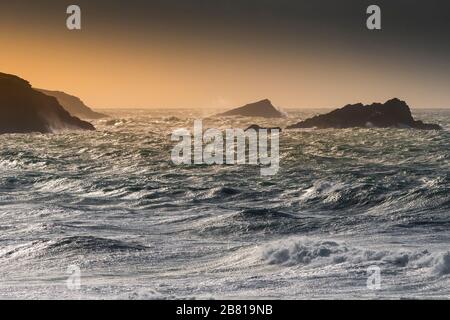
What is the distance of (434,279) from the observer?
17109 mm

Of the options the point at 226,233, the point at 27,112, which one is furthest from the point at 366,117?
the point at 226,233

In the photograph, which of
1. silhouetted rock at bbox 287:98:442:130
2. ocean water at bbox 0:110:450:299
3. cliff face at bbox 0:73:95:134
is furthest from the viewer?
silhouetted rock at bbox 287:98:442:130

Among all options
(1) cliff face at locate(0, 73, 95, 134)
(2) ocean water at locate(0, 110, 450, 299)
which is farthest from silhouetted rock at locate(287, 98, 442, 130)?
(2) ocean water at locate(0, 110, 450, 299)

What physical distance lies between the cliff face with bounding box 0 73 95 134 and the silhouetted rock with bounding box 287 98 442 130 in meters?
56.9

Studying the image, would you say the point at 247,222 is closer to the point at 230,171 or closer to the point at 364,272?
the point at 364,272

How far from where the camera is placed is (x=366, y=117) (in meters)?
167

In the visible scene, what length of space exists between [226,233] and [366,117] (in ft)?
479

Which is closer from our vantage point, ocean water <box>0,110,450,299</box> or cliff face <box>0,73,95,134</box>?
ocean water <box>0,110,450,299</box>

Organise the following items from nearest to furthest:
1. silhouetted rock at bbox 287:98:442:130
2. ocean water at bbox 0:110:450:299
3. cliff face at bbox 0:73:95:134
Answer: ocean water at bbox 0:110:450:299 → cliff face at bbox 0:73:95:134 → silhouetted rock at bbox 287:98:442:130

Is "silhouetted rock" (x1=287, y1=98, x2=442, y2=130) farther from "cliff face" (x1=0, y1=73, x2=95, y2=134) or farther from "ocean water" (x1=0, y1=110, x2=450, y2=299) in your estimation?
"ocean water" (x1=0, y1=110, x2=450, y2=299)

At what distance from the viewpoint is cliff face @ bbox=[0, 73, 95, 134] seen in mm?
153500

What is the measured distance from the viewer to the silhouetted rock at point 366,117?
160125mm
